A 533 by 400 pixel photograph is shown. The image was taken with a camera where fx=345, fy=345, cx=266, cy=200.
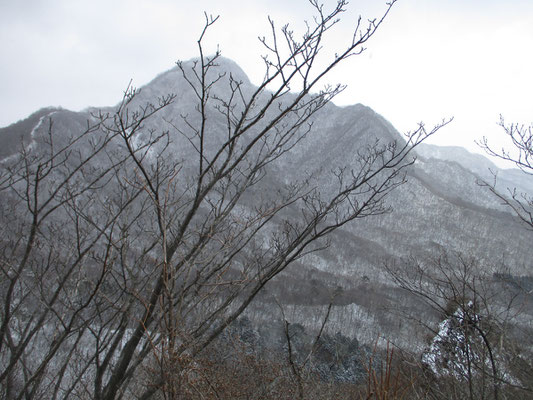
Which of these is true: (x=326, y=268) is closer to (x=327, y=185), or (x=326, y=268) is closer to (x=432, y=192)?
Result: (x=327, y=185)

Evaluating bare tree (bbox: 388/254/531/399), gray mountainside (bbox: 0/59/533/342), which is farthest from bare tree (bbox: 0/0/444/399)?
gray mountainside (bbox: 0/59/533/342)

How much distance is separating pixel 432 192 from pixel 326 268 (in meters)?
34.4

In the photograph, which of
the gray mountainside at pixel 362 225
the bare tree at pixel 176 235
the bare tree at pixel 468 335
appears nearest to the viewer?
the bare tree at pixel 176 235

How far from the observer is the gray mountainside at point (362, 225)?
4353 cm

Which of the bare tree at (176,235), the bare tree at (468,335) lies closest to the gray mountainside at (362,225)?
the bare tree at (468,335)

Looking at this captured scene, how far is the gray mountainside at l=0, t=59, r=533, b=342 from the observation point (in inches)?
1714

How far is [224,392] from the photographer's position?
2.86 m

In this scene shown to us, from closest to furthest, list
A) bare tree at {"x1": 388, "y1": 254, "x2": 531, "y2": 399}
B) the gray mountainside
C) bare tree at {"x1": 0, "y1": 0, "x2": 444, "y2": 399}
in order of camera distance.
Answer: bare tree at {"x1": 0, "y1": 0, "x2": 444, "y2": 399}
bare tree at {"x1": 388, "y1": 254, "x2": 531, "y2": 399}
the gray mountainside

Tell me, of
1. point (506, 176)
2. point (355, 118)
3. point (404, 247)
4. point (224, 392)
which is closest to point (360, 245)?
point (404, 247)

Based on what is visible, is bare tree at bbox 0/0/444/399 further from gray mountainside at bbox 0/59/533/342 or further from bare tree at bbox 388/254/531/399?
gray mountainside at bbox 0/59/533/342

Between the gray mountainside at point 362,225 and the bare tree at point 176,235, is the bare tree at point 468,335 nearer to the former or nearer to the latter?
the bare tree at point 176,235

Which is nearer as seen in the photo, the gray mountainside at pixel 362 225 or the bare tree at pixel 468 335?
the bare tree at pixel 468 335

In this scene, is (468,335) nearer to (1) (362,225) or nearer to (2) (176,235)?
(2) (176,235)

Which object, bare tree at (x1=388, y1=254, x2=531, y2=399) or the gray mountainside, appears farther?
the gray mountainside
